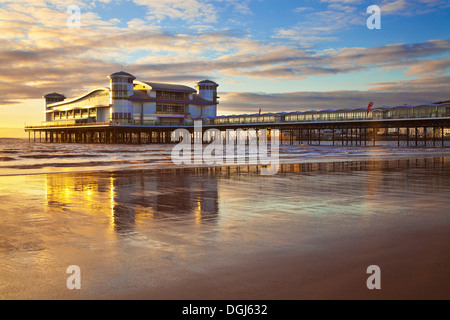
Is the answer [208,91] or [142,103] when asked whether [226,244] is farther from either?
[208,91]

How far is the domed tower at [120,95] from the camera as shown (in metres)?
76.9

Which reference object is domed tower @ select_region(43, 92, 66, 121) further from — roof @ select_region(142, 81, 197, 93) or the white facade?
roof @ select_region(142, 81, 197, 93)

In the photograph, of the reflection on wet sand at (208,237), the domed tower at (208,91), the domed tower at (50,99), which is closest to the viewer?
the reflection on wet sand at (208,237)

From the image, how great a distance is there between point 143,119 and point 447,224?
248ft

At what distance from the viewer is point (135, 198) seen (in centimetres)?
1096

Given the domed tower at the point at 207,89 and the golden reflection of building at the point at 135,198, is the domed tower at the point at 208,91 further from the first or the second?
the golden reflection of building at the point at 135,198

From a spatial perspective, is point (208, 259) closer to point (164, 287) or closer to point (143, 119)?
point (164, 287)

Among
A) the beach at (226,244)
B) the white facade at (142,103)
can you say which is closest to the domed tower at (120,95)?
the white facade at (142,103)

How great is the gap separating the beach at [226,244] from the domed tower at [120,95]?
221 feet

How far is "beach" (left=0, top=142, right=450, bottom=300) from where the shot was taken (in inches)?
176

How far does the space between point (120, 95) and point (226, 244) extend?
74.2 metres

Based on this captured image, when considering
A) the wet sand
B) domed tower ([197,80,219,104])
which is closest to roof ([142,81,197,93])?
domed tower ([197,80,219,104])

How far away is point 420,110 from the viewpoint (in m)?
55.8
